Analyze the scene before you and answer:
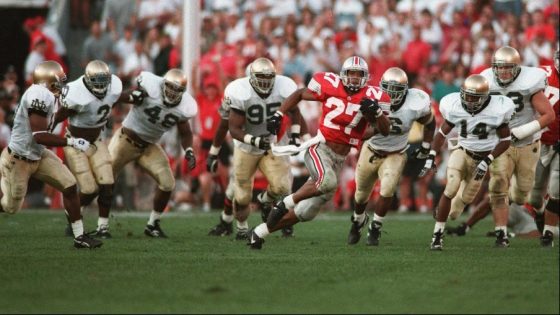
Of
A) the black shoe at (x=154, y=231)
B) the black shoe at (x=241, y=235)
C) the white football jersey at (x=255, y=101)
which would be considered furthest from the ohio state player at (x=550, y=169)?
the black shoe at (x=154, y=231)

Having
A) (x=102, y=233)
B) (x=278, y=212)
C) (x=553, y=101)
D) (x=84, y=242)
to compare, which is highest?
(x=553, y=101)

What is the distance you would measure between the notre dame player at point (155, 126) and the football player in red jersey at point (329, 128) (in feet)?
5.96

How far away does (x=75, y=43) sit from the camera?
19.1 metres

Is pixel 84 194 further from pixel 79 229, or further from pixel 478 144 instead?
pixel 478 144

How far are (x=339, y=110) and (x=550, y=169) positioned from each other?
2.77 m

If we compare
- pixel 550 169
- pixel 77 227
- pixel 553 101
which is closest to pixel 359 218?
pixel 550 169

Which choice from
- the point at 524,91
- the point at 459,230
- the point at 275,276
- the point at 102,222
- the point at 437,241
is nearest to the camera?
the point at 275,276

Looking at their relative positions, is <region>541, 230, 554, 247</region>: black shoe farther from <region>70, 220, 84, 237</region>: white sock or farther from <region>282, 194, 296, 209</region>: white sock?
<region>70, 220, 84, 237</region>: white sock

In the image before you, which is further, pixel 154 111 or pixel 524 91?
pixel 154 111

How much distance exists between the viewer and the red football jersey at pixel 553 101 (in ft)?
36.1

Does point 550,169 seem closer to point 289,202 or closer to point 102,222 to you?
point 289,202

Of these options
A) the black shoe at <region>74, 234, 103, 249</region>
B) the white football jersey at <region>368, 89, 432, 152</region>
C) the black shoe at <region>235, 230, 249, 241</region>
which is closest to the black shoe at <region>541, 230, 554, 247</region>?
the white football jersey at <region>368, 89, 432, 152</region>

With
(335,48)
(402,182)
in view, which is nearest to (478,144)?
(402,182)

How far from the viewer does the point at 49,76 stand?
981 cm
